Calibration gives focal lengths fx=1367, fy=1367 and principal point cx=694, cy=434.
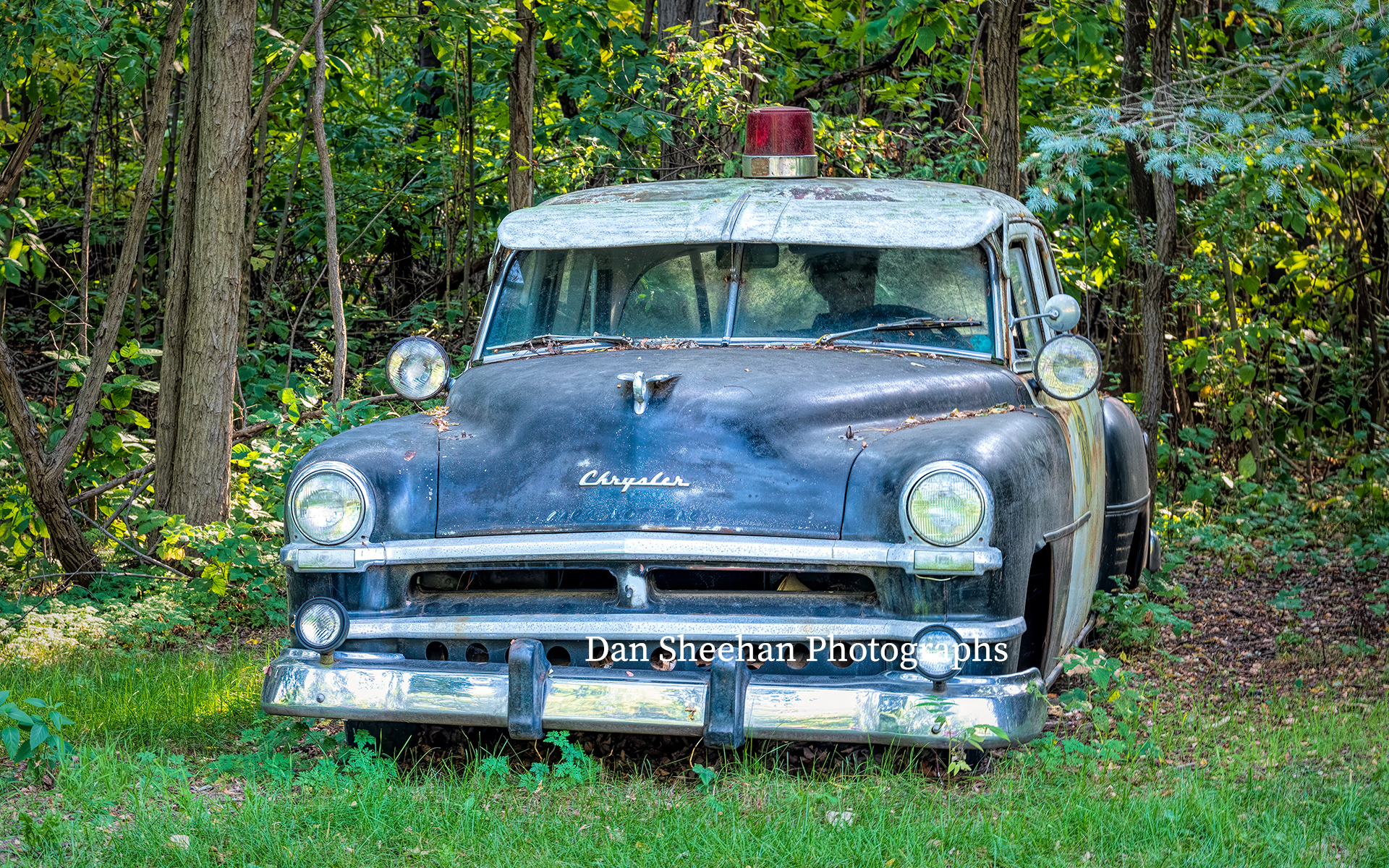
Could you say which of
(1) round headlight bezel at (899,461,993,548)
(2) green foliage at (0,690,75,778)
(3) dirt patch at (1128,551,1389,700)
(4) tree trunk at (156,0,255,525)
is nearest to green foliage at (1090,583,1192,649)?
(3) dirt patch at (1128,551,1389,700)

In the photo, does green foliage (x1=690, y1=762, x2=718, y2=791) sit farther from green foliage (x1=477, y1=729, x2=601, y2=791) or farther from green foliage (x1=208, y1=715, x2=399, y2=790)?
green foliage (x1=208, y1=715, x2=399, y2=790)

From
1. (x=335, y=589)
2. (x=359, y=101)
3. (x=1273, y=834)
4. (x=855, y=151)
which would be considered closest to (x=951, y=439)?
(x=1273, y=834)

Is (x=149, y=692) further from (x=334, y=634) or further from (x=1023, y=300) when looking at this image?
(x=1023, y=300)

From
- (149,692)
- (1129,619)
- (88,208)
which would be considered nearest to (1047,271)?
(1129,619)

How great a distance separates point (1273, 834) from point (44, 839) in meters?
3.03

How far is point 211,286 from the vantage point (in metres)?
7.32

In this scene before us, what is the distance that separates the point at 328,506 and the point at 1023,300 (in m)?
2.67

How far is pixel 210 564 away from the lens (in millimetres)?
7207

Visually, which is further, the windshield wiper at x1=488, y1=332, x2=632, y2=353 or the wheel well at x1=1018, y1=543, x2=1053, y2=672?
the windshield wiper at x1=488, y1=332, x2=632, y2=353

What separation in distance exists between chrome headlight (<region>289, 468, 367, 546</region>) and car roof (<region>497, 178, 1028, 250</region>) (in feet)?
4.97

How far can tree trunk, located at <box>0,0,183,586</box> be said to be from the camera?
24.2 feet

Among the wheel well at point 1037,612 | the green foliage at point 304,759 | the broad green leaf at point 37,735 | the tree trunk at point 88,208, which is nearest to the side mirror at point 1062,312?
the wheel well at point 1037,612

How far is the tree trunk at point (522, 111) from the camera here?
9.66 meters

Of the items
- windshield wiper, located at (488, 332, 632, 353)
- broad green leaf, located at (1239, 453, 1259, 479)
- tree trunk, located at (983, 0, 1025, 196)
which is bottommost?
broad green leaf, located at (1239, 453, 1259, 479)
